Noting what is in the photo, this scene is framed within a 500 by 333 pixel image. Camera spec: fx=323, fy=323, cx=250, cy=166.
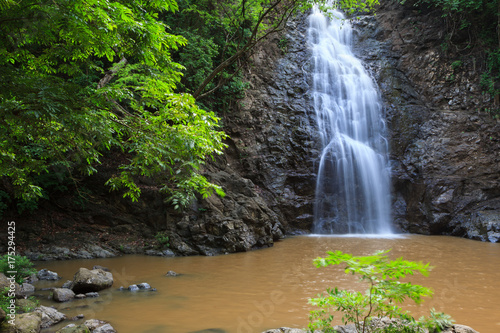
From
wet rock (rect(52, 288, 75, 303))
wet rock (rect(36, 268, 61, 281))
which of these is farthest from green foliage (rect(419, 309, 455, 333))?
wet rock (rect(36, 268, 61, 281))

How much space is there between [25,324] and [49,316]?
0.69 m

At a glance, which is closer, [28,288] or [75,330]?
[75,330]

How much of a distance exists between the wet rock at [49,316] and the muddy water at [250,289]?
285 millimetres

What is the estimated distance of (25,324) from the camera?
3.79 meters

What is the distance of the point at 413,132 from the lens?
16.3 metres

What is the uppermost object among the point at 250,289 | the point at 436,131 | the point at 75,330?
the point at 436,131

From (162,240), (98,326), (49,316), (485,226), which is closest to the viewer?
(98,326)

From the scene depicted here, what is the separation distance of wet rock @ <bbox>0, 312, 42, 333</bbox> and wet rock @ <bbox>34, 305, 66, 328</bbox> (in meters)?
0.22

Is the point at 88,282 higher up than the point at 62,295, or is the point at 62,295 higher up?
the point at 88,282

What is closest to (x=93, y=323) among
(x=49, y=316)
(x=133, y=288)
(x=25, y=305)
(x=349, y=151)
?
(x=49, y=316)

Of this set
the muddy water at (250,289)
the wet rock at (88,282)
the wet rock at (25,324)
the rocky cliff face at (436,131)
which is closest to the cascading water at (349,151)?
the rocky cliff face at (436,131)

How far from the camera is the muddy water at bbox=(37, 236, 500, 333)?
4.50 meters

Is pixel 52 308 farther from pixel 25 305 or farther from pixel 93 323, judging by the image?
pixel 93 323

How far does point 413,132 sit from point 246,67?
933 cm
